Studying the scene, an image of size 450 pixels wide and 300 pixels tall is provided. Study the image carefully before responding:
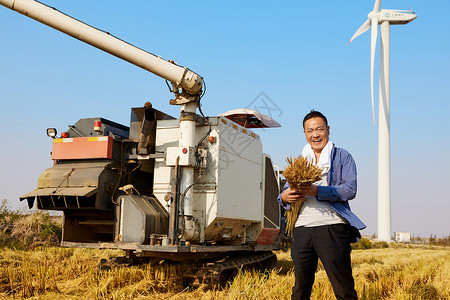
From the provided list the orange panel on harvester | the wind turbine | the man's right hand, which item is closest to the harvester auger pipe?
the orange panel on harvester

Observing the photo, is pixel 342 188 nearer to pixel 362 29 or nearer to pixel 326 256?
pixel 326 256

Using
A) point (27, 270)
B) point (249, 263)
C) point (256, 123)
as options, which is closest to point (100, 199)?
point (27, 270)

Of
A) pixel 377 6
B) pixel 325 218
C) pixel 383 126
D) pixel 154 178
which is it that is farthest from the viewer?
pixel 377 6

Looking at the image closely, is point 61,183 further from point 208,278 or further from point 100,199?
point 208,278

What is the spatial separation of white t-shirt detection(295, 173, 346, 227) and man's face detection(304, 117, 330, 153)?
11.0 inches

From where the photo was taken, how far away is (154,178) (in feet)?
27.6

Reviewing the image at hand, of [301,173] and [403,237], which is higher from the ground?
[301,173]

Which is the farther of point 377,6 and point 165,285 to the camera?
point 377,6

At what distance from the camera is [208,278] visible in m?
7.85

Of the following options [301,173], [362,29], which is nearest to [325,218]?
[301,173]

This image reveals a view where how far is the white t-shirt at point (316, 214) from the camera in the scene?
150 inches

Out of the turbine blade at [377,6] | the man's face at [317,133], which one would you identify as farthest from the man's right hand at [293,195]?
the turbine blade at [377,6]

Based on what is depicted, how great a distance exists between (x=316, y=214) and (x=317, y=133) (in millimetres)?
741

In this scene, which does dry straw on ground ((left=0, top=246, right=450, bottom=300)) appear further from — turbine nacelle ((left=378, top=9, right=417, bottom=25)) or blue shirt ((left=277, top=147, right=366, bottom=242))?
turbine nacelle ((left=378, top=9, right=417, bottom=25))
